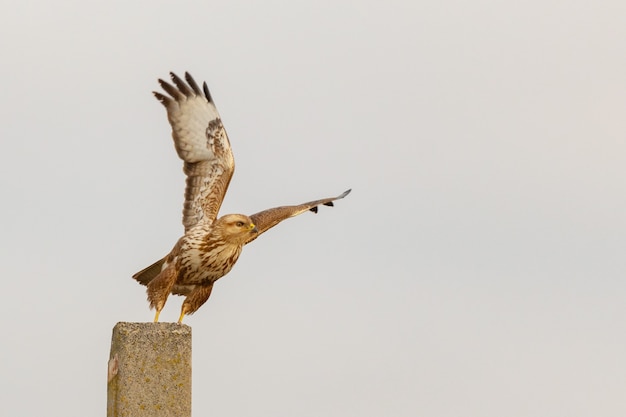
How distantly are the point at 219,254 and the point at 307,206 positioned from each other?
2.96 meters

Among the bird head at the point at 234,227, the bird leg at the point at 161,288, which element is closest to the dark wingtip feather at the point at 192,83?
the bird head at the point at 234,227

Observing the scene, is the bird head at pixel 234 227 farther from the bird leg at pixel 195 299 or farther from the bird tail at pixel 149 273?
the bird tail at pixel 149 273

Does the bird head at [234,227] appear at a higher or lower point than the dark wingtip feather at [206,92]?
lower

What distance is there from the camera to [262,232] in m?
12.6

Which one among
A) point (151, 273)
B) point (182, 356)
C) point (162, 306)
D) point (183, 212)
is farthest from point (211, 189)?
point (182, 356)

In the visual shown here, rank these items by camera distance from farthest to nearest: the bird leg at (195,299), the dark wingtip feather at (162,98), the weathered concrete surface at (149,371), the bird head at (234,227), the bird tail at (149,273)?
the dark wingtip feather at (162,98), the bird tail at (149,273), the bird head at (234,227), the bird leg at (195,299), the weathered concrete surface at (149,371)

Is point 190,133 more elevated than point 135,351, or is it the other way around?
point 190,133

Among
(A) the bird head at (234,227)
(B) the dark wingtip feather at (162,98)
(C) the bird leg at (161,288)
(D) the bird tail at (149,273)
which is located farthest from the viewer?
(B) the dark wingtip feather at (162,98)

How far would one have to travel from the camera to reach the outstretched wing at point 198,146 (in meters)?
12.2

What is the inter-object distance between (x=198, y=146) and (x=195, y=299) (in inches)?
100

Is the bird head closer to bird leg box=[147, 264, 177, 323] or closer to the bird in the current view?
the bird

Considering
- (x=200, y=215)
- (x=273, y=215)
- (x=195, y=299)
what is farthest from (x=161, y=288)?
(x=273, y=215)

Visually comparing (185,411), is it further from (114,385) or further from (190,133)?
(190,133)

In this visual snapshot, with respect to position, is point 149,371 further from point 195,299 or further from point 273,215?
point 273,215
